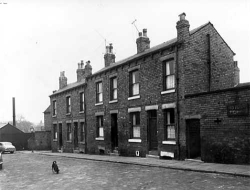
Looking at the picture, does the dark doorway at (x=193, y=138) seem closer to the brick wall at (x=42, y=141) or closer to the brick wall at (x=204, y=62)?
the brick wall at (x=204, y=62)

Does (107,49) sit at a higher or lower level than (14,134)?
higher

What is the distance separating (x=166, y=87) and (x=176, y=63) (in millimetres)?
1774

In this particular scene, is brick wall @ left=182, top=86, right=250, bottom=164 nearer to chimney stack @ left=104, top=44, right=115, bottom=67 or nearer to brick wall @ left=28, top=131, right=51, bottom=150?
chimney stack @ left=104, top=44, right=115, bottom=67

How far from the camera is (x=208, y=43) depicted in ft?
55.8

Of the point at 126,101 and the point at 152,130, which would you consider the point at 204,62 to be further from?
the point at 126,101

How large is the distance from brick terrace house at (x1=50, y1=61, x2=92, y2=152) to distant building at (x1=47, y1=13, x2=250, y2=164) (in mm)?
2834

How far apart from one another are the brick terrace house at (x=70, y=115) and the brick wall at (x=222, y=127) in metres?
14.4

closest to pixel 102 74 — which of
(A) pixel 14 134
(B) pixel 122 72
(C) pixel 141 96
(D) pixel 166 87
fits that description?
(B) pixel 122 72

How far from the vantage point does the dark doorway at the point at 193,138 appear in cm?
1514

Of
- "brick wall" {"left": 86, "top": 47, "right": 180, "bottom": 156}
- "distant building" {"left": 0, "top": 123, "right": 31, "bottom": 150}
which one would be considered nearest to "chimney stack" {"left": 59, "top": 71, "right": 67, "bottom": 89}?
"brick wall" {"left": 86, "top": 47, "right": 180, "bottom": 156}

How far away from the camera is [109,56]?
26.6 m

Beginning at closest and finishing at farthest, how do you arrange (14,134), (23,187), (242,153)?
(23,187) → (242,153) → (14,134)

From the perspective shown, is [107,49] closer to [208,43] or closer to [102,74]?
[102,74]

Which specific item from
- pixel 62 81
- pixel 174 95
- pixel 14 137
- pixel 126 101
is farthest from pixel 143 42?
pixel 14 137
